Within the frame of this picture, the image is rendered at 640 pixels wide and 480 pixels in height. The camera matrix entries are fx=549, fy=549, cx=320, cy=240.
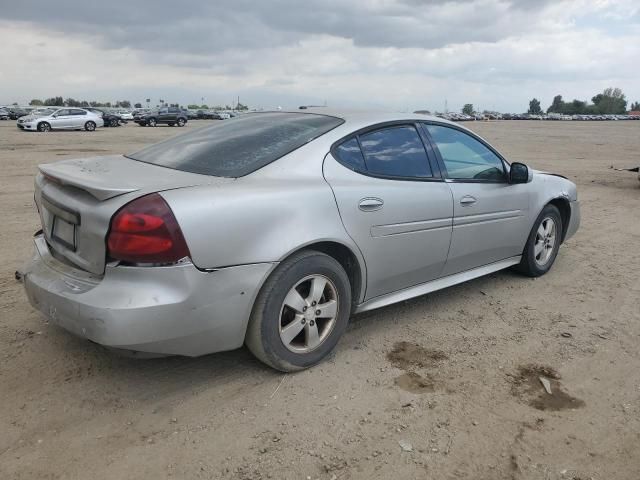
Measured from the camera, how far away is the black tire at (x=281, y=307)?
301 cm

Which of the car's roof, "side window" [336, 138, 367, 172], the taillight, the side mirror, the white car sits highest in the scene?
the car's roof

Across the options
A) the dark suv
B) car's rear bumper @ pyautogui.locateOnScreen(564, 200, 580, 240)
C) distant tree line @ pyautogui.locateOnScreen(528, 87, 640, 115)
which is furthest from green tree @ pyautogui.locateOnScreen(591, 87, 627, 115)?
car's rear bumper @ pyautogui.locateOnScreen(564, 200, 580, 240)

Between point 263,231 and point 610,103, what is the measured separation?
6906 inches

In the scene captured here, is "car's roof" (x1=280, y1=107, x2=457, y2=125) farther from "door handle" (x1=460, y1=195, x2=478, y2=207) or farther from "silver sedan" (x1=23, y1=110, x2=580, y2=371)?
"door handle" (x1=460, y1=195, x2=478, y2=207)

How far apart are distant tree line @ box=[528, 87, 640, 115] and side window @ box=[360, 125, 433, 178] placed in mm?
166478

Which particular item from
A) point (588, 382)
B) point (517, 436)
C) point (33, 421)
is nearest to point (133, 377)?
point (33, 421)

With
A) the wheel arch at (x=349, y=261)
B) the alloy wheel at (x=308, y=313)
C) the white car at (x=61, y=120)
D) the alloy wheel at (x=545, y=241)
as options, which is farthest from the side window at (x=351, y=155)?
the white car at (x=61, y=120)

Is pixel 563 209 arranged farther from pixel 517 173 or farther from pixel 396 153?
pixel 396 153

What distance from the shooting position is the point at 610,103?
154m

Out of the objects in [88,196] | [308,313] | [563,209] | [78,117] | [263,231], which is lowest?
[78,117]

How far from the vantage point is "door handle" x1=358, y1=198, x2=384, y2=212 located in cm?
341

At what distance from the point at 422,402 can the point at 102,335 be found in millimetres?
1710

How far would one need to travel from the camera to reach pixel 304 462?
2502mm

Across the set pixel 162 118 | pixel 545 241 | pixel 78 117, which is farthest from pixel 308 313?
pixel 162 118
